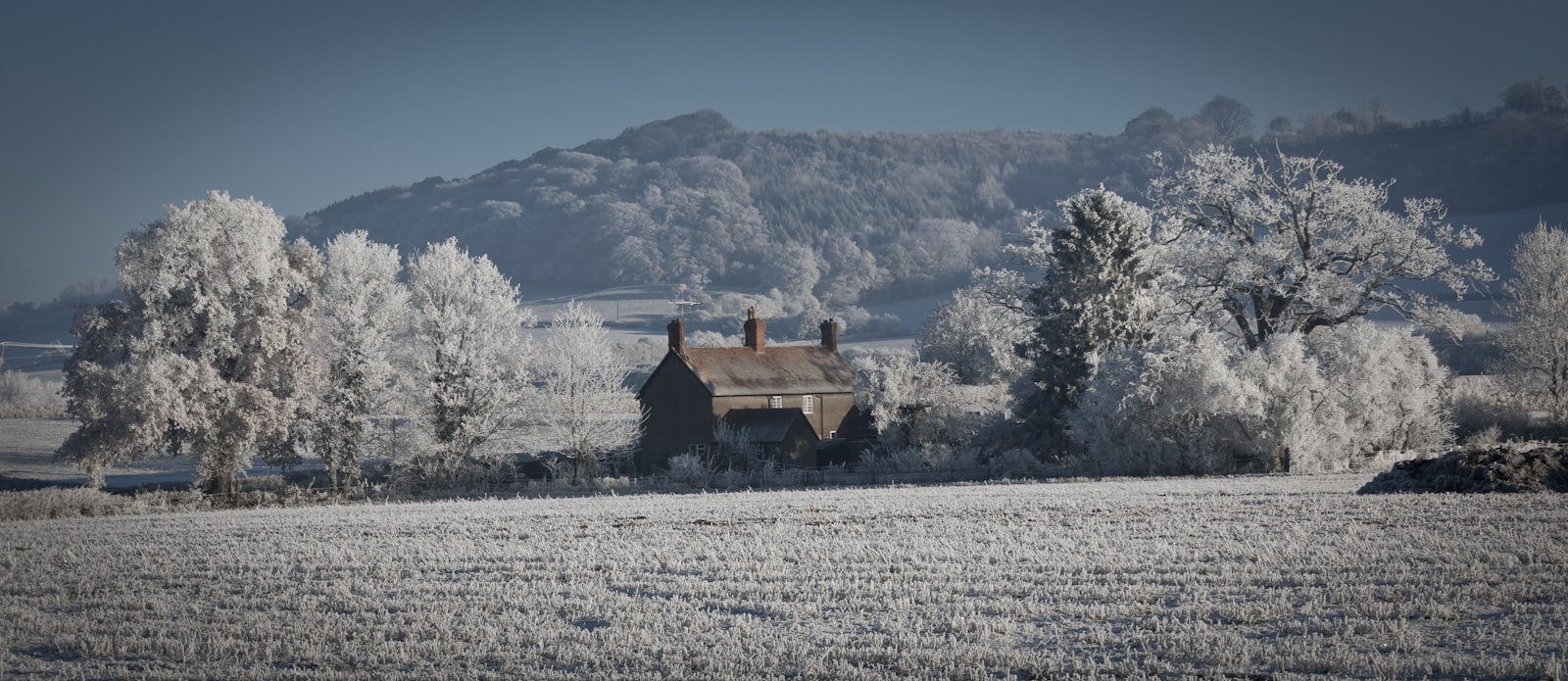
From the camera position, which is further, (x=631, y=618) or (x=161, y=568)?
(x=161, y=568)

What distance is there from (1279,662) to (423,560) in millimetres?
14595

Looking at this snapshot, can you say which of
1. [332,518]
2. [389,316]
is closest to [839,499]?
[332,518]

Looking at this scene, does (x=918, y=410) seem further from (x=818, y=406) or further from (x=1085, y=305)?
(x=1085, y=305)

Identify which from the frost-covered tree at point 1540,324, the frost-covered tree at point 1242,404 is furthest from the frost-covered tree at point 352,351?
the frost-covered tree at point 1540,324

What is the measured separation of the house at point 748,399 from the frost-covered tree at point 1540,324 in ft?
120

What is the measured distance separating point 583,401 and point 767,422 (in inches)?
489

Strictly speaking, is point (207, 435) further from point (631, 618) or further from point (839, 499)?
point (631, 618)

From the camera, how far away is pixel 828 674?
12000mm

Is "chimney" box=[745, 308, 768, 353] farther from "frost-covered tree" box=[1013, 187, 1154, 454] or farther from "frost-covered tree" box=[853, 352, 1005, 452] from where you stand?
"frost-covered tree" box=[1013, 187, 1154, 454]

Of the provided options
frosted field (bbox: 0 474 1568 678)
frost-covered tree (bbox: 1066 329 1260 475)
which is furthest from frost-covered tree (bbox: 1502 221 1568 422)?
frosted field (bbox: 0 474 1568 678)

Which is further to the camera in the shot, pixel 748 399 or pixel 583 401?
pixel 748 399

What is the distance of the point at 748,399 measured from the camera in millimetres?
67750

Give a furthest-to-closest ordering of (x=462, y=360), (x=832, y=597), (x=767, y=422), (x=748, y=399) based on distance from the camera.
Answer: (x=748, y=399)
(x=767, y=422)
(x=462, y=360)
(x=832, y=597)

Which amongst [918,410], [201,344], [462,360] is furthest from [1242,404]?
[201,344]
